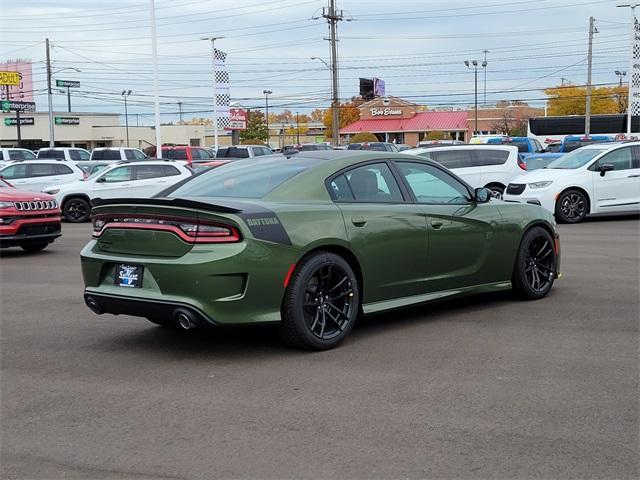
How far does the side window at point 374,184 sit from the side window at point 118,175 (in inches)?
592

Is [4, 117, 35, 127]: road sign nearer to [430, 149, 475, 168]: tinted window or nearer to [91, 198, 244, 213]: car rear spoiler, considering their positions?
[430, 149, 475, 168]: tinted window

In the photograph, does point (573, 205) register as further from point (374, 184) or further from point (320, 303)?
point (320, 303)

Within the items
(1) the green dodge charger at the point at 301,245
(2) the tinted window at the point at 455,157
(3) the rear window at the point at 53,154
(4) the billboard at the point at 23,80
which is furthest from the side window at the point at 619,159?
(4) the billboard at the point at 23,80

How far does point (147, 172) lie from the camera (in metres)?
21.2

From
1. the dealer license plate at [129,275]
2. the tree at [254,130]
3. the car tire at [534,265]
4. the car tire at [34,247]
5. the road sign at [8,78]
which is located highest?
the road sign at [8,78]

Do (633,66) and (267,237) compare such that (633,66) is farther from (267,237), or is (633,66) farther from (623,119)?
(267,237)

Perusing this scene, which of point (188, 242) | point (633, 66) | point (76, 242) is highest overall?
point (633, 66)

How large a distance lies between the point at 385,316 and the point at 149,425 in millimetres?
3419

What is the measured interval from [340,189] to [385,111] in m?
100

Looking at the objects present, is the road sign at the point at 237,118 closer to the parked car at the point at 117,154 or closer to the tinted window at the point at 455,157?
the parked car at the point at 117,154

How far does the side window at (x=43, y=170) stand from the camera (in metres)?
22.9

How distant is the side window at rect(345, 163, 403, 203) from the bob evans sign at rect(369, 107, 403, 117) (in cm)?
9934

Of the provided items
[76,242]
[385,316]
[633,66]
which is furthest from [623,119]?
[385,316]

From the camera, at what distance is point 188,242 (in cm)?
585
